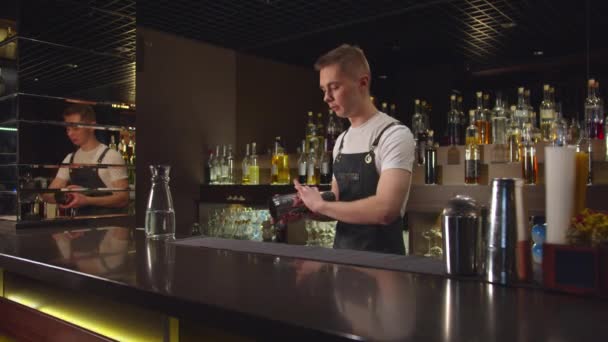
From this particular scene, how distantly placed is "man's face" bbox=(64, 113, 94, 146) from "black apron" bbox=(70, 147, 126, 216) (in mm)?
82

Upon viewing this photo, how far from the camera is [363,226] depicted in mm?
2006

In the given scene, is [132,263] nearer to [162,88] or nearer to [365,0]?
[365,0]

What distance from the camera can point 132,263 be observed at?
1428mm

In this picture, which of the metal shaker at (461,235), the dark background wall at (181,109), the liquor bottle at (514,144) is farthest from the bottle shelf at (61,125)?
the metal shaker at (461,235)

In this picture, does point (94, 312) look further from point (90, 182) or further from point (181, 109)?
point (181, 109)

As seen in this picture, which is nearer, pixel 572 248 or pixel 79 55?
pixel 572 248

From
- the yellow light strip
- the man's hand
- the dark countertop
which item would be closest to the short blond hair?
the man's hand

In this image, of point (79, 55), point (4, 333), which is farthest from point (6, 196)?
point (4, 333)

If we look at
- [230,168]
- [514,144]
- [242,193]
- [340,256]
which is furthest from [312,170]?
[340,256]

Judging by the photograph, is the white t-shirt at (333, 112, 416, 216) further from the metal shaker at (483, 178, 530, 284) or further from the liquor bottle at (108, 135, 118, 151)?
the liquor bottle at (108, 135, 118, 151)

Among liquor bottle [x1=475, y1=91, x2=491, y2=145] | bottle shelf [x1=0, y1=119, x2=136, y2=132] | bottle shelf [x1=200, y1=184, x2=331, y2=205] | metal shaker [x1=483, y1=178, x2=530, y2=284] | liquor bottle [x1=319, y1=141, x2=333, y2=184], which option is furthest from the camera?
bottle shelf [x1=200, y1=184, x2=331, y2=205]

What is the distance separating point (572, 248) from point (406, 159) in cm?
90

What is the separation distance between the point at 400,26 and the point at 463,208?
2997 mm

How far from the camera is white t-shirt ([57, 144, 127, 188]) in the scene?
3.05 metres
